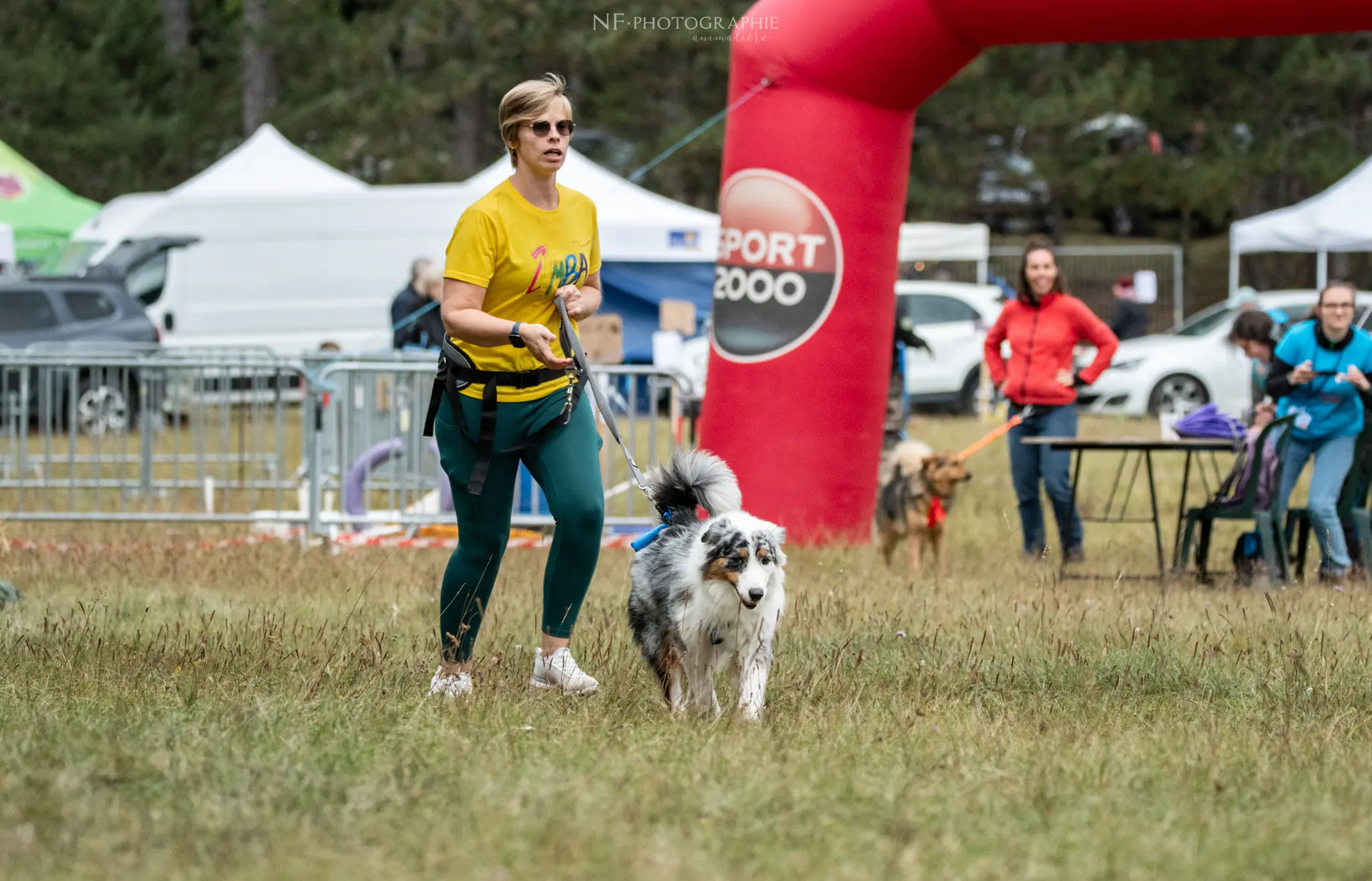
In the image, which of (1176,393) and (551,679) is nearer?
(551,679)

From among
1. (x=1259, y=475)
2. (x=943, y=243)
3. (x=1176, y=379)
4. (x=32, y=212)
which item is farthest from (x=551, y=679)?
(x=943, y=243)

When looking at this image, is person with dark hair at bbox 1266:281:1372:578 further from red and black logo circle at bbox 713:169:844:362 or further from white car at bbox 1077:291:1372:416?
white car at bbox 1077:291:1372:416

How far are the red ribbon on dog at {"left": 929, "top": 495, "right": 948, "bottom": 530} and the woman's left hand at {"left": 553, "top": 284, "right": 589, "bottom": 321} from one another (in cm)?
478

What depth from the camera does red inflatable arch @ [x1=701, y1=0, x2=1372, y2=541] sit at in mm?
9602

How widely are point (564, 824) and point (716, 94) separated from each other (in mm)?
28701

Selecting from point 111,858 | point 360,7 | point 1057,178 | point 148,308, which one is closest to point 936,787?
point 111,858

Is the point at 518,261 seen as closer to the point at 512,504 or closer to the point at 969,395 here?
the point at 512,504

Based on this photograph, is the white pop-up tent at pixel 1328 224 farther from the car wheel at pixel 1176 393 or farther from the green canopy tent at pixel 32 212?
the green canopy tent at pixel 32 212

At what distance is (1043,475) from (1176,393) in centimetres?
1177

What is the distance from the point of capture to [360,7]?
3403 centimetres

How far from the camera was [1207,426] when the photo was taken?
31.9ft

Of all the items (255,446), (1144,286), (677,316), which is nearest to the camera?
(255,446)

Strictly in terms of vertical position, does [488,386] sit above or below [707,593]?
above

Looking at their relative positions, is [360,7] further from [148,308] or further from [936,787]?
[936,787]
